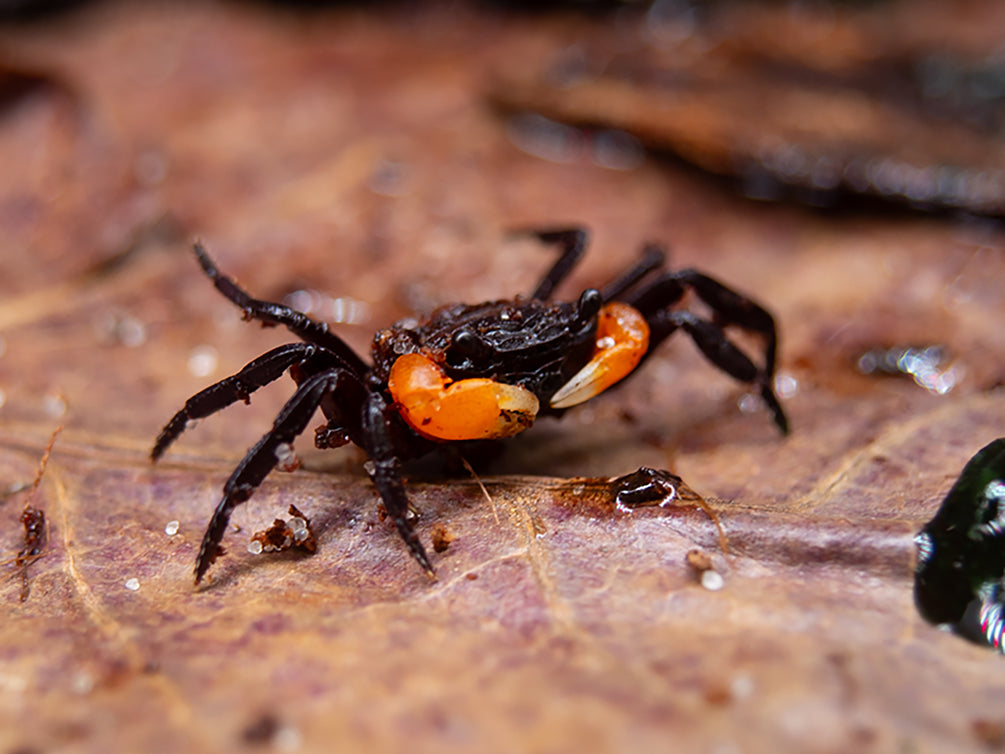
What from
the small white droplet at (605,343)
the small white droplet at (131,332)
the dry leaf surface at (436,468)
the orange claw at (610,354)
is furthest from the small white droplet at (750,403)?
the small white droplet at (131,332)

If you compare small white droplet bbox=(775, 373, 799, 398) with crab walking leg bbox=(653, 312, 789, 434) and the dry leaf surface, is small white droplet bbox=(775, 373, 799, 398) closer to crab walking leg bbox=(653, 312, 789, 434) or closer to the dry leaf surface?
the dry leaf surface

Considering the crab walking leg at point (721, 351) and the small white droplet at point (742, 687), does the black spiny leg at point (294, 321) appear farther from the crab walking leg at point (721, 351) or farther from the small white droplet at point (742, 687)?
the small white droplet at point (742, 687)

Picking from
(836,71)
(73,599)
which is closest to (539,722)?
(73,599)

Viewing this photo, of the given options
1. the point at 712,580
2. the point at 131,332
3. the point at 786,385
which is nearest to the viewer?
the point at 712,580

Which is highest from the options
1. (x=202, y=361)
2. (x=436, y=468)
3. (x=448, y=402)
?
(x=448, y=402)

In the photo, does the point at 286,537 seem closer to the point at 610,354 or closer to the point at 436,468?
the point at 436,468

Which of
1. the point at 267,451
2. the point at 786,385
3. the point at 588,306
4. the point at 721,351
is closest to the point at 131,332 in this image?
the point at 267,451

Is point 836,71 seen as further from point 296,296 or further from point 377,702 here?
point 377,702

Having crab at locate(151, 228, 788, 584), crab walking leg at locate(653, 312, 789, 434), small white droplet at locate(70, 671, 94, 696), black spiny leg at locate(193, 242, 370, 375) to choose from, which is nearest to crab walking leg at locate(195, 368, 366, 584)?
crab at locate(151, 228, 788, 584)
